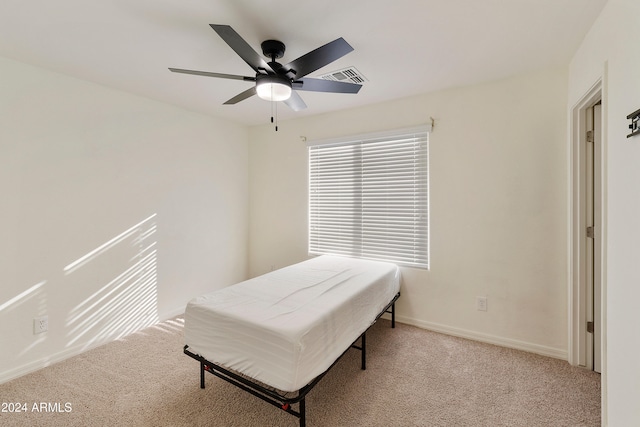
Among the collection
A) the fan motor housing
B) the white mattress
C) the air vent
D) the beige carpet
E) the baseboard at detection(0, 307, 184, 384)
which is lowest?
the beige carpet

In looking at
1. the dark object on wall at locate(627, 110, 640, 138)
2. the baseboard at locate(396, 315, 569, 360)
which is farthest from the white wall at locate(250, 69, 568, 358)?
the dark object on wall at locate(627, 110, 640, 138)

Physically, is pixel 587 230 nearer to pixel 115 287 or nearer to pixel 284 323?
pixel 284 323

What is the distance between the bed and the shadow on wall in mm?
1375

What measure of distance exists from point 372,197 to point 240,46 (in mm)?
2229

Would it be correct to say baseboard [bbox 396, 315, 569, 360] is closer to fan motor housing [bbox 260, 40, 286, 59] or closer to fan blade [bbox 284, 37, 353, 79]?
fan blade [bbox 284, 37, 353, 79]

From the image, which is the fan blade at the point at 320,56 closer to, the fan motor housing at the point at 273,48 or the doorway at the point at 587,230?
the fan motor housing at the point at 273,48

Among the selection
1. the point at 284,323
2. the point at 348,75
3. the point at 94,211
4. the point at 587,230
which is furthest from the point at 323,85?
the point at 94,211

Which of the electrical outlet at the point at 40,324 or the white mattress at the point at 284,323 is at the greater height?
the white mattress at the point at 284,323

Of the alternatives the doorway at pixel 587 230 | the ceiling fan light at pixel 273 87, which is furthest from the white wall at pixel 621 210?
the ceiling fan light at pixel 273 87

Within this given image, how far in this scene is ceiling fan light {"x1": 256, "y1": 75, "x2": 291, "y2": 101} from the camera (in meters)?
1.83

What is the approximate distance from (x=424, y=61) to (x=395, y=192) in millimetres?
1347

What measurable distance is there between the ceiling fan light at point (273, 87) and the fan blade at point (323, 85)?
0.11 meters

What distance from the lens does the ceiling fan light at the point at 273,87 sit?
1.83m

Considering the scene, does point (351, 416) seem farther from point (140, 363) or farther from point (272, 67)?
point (272, 67)
